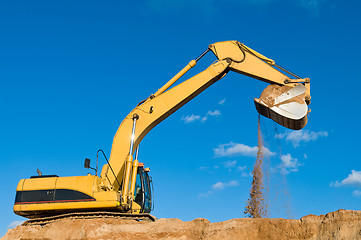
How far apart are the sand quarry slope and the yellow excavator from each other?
1.14ft

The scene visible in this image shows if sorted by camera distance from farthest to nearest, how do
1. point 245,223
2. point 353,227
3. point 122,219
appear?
point 122,219 < point 245,223 < point 353,227

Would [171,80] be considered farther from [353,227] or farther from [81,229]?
[353,227]

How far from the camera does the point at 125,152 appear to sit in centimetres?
1173

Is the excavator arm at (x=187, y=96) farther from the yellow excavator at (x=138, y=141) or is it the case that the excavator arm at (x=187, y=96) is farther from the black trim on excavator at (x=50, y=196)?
the black trim on excavator at (x=50, y=196)

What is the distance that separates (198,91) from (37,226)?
5.91 metres

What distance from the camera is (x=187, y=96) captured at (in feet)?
38.6

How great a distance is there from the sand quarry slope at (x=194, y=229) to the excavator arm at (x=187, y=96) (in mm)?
1127

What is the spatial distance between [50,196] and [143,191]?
2.56 m

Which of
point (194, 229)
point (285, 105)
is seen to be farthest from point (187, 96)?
point (194, 229)

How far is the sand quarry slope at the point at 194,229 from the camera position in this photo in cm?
885

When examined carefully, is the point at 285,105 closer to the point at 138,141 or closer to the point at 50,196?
the point at 138,141

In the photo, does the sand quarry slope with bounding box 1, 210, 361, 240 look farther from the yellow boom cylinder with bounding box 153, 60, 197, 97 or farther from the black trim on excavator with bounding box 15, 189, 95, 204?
the yellow boom cylinder with bounding box 153, 60, 197, 97

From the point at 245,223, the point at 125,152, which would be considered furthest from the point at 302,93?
the point at 125,152

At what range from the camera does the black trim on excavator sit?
10930 mm
